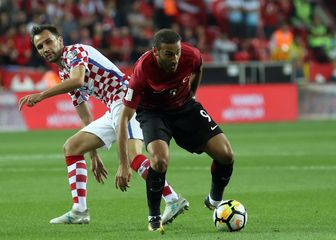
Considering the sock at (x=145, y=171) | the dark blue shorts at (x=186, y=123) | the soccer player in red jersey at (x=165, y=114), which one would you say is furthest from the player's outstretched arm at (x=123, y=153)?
the sock at (x=145, y=171)

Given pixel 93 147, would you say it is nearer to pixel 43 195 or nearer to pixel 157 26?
pixel 43 195

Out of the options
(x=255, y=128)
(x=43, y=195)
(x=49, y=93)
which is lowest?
(x=255, y=128)

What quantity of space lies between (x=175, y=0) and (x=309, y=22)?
16.8 feet

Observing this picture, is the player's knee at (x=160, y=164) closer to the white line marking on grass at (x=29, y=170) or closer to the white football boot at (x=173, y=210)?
the white football boot at (x=173, y=210)

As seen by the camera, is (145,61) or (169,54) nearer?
(169,54)

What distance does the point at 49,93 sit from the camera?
8.50 m

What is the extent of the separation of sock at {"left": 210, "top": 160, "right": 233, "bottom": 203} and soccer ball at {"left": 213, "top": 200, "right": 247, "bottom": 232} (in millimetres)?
660

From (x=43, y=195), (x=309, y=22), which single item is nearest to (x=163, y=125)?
(x=43, y=195)

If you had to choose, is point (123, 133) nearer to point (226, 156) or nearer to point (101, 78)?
point (226, 156)

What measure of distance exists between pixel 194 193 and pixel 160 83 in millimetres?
3070

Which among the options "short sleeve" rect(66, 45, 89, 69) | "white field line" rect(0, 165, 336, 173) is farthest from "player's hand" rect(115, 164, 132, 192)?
"white field line" rect(0, 165, 336, 173)

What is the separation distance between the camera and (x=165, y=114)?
8.73 metres

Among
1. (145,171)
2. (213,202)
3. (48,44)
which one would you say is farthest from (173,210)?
(48,44)

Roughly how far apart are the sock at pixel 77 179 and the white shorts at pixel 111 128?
0.27 meters
